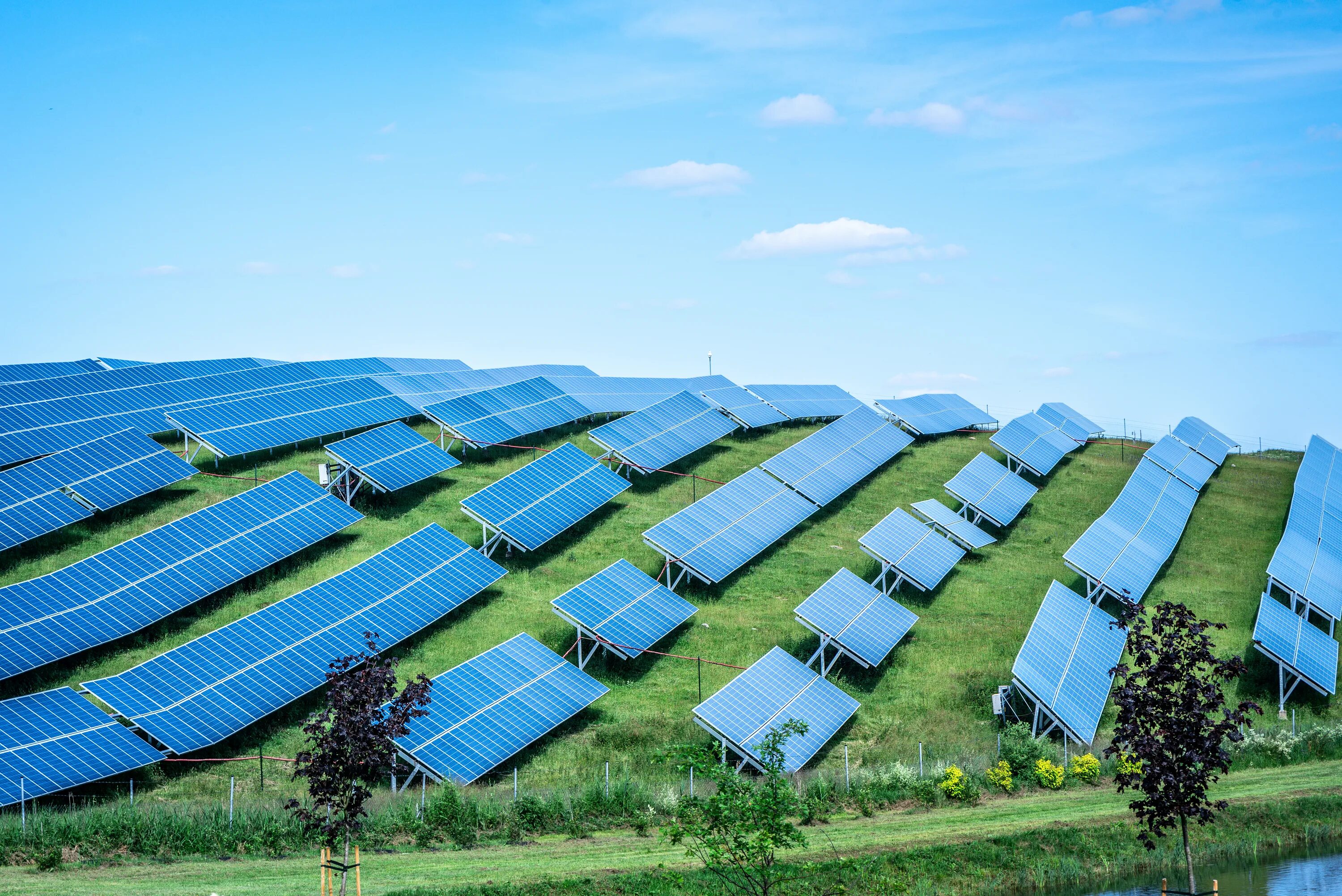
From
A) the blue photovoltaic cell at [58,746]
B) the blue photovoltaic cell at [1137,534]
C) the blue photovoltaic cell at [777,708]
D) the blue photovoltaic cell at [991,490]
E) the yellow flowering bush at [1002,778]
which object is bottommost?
the yellow flowering bush at [1002,778]

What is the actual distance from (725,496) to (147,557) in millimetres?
22104

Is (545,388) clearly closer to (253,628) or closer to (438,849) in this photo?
(253,628)

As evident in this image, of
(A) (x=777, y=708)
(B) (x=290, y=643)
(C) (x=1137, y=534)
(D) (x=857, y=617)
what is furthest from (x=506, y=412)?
(C) (x=1137, y=534)

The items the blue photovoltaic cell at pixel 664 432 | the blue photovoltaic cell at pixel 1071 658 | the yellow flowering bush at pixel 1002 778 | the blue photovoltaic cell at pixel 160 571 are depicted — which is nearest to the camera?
the yellow flowering bush at pixel 1002 778

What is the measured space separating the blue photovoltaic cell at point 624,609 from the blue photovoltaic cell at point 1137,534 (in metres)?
15.7

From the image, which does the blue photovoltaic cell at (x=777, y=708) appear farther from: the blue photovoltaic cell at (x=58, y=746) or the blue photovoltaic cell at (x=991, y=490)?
the blue photovoltaic cell at (x=991, y=490)

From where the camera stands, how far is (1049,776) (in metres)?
32.1

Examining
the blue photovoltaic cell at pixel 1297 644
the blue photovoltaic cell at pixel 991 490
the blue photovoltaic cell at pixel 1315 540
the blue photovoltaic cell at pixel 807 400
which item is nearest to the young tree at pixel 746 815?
the blue photovoltaic cell at pixel 1297 644

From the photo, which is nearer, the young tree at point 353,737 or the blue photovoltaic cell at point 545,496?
the young tree at point 353,737

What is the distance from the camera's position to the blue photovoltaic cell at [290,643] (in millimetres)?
30203

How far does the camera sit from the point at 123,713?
96.0 ft

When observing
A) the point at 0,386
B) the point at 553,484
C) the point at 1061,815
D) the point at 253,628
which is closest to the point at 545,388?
the point at 553,484

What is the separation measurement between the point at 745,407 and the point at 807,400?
6472 mm

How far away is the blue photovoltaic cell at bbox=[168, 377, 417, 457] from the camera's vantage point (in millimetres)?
48875
